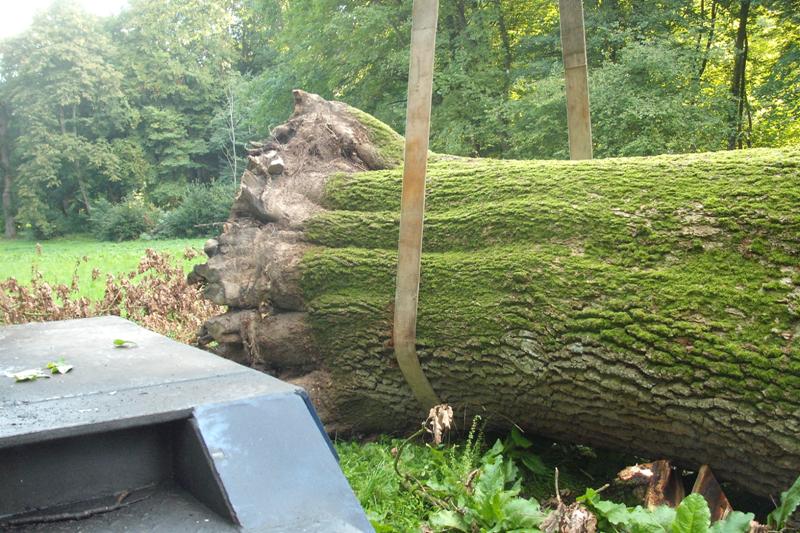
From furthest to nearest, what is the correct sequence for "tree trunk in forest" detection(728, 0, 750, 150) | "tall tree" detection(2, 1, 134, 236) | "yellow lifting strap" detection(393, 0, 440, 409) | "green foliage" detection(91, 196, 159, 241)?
"tall tree" detection(2, 1, 134, 236), "green foliage" detection(91, 196, 159, 241), "tree trunk in forest" detection(728, 0, 750, 150), "yellow lifting strap" detection(393, 0, 440, 409)

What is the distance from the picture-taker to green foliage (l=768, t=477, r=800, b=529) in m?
2.51

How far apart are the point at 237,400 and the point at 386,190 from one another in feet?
7.59

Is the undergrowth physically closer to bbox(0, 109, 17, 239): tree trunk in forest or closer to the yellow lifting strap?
the yellow lifting strap

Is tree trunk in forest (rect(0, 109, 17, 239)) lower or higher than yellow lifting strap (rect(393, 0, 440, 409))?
higher

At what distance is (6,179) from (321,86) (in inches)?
771

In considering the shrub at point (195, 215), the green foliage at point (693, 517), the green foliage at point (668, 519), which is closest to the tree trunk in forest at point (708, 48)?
the green foliage at point (668, 519)

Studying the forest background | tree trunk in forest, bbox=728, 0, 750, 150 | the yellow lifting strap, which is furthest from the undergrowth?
tree trunk in forest, bbox=728, 0, 750, 150

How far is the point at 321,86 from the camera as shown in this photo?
20.2 metres

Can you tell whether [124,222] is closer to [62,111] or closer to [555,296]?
[62,111]

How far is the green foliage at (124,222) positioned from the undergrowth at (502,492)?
2840 centimetres

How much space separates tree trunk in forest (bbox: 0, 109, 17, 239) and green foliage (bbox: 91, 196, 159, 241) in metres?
4.14

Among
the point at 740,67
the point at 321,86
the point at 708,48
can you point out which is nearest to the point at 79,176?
the point at 321,86

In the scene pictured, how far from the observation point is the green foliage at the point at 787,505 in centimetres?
251

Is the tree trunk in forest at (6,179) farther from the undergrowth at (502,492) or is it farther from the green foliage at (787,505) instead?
the green foliage at (787,505)
